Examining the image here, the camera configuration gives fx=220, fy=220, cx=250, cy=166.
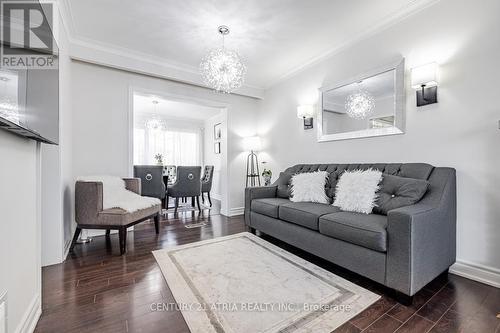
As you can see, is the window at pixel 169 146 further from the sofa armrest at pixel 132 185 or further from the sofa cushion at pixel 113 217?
the sofa cushion at pixel 113 217

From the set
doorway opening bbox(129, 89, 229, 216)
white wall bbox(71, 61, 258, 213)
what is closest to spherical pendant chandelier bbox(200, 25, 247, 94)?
white wall bbox(71, 61, 258, 213)

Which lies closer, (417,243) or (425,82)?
(417,243)

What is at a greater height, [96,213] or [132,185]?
[132,185]

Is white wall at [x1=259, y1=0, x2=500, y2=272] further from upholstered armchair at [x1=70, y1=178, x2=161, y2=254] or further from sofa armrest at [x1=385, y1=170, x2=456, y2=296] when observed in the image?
upholstered armchair at [x1=70, y1=178, x2=161, y2=254]

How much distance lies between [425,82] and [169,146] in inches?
257

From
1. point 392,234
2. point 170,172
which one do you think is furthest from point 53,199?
point 170,172

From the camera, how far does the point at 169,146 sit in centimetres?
703

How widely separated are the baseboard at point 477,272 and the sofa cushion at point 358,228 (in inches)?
32.5

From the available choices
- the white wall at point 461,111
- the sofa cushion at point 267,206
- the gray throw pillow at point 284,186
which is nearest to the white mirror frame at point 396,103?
the white wall at point 461,111

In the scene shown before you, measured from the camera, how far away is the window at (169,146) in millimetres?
6645

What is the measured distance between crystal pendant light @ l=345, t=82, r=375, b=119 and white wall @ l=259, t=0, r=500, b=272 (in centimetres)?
32

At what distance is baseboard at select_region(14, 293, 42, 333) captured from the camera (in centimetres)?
117

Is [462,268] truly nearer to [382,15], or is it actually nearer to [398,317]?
[398,317]

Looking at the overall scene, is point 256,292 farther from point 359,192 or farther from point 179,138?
point 179,138
